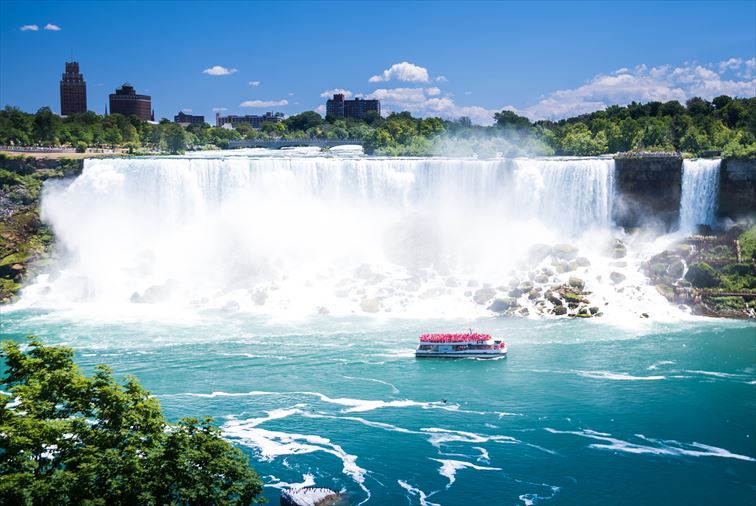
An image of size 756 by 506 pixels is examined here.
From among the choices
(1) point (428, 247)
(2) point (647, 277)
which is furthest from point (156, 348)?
(2) point (647, 277)

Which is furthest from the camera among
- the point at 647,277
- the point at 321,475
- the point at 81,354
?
the point at 647,277

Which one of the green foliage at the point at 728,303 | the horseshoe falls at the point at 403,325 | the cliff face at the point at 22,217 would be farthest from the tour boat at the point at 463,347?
the cliff face at the point at 22,217

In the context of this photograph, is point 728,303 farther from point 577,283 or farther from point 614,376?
point 614,376

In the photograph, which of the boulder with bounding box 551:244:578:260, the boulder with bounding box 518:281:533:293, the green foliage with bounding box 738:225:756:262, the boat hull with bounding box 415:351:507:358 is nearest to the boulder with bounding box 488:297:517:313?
the boulder with bounding box 518:281:533:293

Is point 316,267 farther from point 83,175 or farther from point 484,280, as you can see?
point 83,175

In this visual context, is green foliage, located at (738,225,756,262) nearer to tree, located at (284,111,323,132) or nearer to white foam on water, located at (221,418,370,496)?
white foam on water, located at (221,418,370,496)
